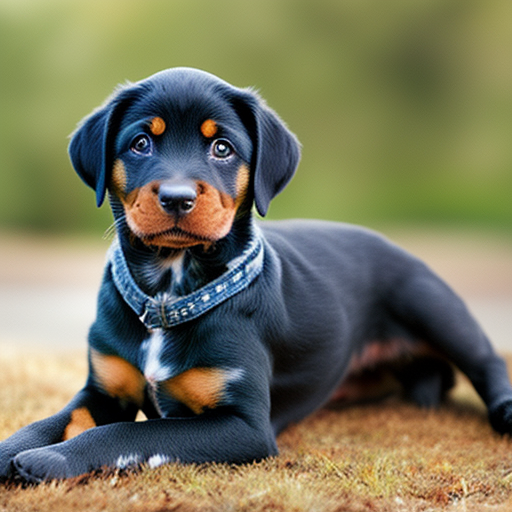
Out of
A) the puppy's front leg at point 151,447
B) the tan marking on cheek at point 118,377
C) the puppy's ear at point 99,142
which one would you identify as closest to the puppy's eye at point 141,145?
the puppy's ear at point 99,142

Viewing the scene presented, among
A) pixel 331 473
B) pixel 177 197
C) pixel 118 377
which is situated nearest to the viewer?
pixel 177 197

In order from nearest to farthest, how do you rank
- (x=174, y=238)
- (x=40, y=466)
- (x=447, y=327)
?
(x=40, y=466)
(x=174, y=238)
(x=447, y=327)

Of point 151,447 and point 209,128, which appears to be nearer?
point 151,447

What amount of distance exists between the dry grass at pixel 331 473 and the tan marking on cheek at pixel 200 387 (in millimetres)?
265

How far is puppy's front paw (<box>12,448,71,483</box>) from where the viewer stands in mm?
2506

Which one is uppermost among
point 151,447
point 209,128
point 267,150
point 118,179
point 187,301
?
point 209,128

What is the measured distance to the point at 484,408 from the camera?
4.35 m

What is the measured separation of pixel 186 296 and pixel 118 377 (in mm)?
462

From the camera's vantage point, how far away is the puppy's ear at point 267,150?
10.2 feet

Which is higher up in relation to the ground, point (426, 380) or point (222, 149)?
point (222, 149)

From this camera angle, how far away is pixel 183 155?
286 centimetres

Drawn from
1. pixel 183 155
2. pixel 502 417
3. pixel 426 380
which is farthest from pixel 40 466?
pixel 426 380

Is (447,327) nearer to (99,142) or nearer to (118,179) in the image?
(118,179)

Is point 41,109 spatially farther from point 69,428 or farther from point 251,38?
point 69,428
